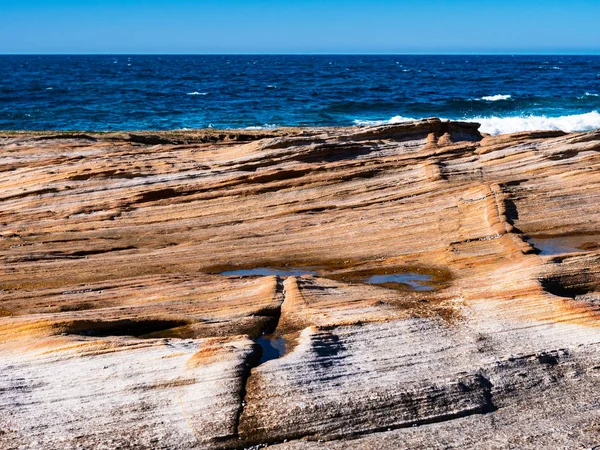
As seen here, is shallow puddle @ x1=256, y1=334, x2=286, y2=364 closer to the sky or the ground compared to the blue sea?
closer to the ground

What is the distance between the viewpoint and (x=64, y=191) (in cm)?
1694

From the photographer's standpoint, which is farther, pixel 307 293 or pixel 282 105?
pixel 282 105

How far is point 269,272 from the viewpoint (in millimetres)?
13281

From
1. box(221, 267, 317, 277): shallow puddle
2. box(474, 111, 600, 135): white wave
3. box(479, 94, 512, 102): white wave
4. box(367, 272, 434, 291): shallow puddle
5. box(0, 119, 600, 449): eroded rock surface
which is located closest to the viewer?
box(0, 119, 600, 449): eroded rock surface

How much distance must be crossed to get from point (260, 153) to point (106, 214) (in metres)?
4.24

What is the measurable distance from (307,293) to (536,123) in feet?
123

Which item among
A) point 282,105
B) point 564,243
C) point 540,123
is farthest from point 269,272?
point 540,123

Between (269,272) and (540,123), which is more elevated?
(269,272)

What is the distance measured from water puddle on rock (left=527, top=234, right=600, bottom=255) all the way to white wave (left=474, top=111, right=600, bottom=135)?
29.1m

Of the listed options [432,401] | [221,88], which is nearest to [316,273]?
[432,401]

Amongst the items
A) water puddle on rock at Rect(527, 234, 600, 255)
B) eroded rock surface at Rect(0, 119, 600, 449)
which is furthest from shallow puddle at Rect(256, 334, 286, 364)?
water puddle on rock at Rect(527, 234, 600, 255)

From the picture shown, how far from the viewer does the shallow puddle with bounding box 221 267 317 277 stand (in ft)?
43.1

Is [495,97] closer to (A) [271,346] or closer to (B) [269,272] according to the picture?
(B) [269,272]

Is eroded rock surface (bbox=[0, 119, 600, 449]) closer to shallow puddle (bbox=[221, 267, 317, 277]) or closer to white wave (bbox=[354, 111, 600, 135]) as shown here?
shallow puddle (bbox=[221, 267, 317, 277])
